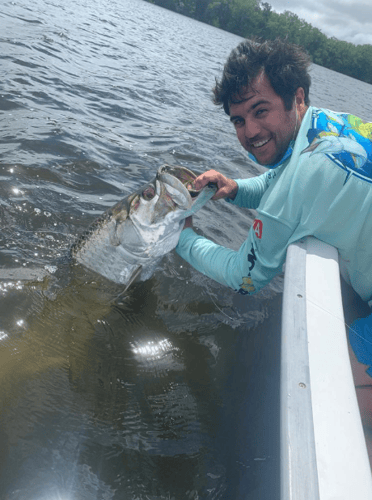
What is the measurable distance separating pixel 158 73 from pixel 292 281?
11.9 metres

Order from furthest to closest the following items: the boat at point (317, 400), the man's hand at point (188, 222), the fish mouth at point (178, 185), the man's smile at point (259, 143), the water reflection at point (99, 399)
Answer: the man's hand at point (188, 222) → the man's smile at point (259, 143) → the fish mouth at point (178, 185) → the water reflection at point (99, 399) → the boat at point (317, 400)

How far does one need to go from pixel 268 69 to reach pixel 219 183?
2.74 ft

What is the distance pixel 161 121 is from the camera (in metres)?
8.06

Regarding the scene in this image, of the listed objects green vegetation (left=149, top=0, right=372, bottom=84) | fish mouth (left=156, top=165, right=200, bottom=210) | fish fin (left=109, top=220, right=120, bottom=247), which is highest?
green vegetation (left=149, top=0, right=372, bottom=84)

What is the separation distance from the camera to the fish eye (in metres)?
2.65

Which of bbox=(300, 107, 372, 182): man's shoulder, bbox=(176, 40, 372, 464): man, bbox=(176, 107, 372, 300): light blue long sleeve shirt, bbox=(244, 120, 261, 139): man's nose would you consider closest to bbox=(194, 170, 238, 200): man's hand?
bbox=(176, 40, 372, 464): man

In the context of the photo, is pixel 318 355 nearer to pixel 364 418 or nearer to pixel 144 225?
pixel 364 418

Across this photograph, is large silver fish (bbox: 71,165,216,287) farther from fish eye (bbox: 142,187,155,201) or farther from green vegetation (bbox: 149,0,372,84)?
green vegetation (bbox: 149,0,372,84)

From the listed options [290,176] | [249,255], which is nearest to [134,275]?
[249,255]

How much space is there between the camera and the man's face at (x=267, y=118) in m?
2.57

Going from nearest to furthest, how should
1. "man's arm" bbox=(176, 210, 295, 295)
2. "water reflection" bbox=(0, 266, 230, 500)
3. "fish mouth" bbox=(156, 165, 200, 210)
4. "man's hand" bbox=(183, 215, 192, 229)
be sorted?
Answer: 1. "water reflection" bbox=(0, 266, 230, 500)
2. "man's arm" bbox=(176, 210, 295, 295)
3. "fish mouth" bbox=(156, 165, 200, 210)
4. "man's hand" bbox=(183, 215, 192, 229)

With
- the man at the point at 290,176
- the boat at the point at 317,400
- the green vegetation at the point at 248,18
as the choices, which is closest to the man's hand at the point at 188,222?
the man at the point at 290,176

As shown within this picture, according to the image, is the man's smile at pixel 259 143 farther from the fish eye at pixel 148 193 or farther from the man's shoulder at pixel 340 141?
the fish eye at pixel 148 193

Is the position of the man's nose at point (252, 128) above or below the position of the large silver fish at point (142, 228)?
above
